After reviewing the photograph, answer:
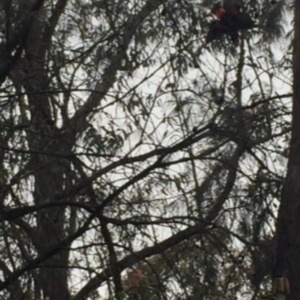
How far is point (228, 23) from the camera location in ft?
20.7

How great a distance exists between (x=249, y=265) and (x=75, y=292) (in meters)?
0.84

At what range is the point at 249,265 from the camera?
6.35 metres

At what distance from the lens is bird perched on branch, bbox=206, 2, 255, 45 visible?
20.4 feet

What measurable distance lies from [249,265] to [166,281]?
42 centimetres

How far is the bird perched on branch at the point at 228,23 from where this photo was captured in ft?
20.4

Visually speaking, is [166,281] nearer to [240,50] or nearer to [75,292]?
[75,292]

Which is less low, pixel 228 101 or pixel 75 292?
pixel 228 101

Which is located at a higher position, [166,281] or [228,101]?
[228,101]

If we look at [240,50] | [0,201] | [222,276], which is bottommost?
[222,276]

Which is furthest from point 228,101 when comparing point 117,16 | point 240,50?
point 117,16

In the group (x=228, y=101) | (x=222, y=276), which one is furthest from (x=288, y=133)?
(x=222, y=276)

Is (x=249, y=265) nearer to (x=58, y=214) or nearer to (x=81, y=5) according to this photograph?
(x=58, y=214)

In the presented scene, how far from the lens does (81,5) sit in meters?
6.45

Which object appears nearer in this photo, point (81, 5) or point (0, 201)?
point (0, 201)
